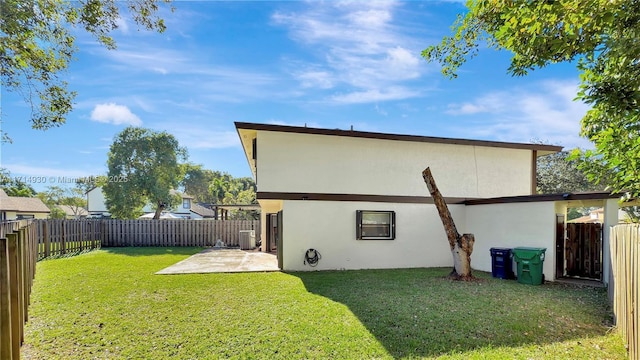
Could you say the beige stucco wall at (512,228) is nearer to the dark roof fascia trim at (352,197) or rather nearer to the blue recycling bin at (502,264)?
the blue recycling bin at (502,264)

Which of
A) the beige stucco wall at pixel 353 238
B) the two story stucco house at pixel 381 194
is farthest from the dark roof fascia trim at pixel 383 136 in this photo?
the beige stucco wall at pixel 353 238

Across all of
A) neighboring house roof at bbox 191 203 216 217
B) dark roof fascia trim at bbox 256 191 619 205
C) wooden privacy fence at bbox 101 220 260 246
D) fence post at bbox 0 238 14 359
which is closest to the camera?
fence post at bbox 0 238 14 359

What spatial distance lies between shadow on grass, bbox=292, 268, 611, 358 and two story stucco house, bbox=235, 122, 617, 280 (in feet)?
6.25

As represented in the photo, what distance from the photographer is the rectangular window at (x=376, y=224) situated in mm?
10641

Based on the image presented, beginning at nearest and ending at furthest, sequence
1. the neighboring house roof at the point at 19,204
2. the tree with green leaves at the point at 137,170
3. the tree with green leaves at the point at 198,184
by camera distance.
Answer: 1. the tree with green leaves at the point at 137,170
2. the neighboring house roof at the point at 19,204
3. the tree with green leaves at the point at 198,184

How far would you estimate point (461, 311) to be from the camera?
220 inches

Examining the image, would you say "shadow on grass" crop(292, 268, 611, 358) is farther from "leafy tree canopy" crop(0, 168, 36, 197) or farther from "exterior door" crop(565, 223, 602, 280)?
"leafy tree canopy" crop(0, 168, 36, 197)

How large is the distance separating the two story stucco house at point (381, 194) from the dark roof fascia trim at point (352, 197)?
0.03 metres

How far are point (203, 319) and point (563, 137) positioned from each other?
2875 centimetres

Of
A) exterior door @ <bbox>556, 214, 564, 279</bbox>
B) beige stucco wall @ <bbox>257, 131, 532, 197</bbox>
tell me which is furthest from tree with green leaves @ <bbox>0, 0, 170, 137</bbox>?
exterior door @ <bbox>556, 214, 564, 279</bbox>

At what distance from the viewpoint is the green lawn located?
4012mm

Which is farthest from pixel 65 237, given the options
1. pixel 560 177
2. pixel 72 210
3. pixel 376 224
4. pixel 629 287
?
pixel 72 210

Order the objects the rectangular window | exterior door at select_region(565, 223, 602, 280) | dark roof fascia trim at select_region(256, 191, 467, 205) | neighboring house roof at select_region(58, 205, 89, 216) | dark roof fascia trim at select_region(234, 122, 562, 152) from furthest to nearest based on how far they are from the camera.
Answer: neighboring house roof at select_region(58, 205, 89, 216) < the rectangular window < dark roof fascia trim at select_region(256, 191, 467, 205) < dark roof fascia trim at select_region(234, 122, 562, 152) < exterior door at select_region(565, 223, 602, 280)

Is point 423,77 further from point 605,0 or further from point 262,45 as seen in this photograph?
point 605,0
